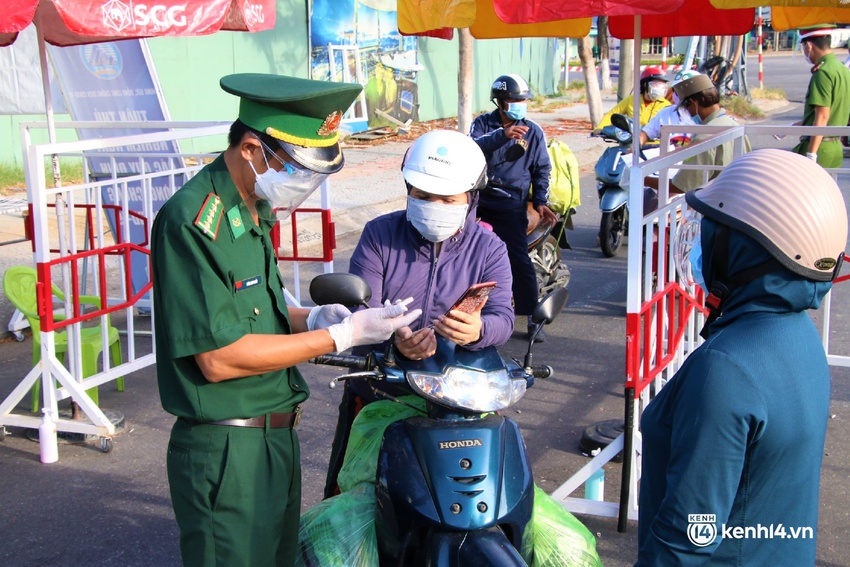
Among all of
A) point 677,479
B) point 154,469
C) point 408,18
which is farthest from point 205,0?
point 677,479

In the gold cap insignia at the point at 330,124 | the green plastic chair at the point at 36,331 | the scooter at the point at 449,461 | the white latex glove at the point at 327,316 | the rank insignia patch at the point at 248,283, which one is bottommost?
the green plastic chair at the point at 36,331

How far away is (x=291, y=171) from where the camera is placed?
2.47 m

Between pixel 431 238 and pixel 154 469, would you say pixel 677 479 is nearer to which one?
pixel 431 238

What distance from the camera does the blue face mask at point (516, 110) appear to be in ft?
22.2

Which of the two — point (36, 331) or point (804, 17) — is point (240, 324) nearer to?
point (36, 331)

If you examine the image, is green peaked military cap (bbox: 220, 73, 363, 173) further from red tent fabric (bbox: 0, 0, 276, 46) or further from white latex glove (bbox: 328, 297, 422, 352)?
red tent fabric (bbox: 0, 0, 276, 46)

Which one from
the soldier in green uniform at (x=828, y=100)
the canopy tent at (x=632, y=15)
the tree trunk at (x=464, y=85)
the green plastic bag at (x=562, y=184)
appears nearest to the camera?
the canopy tent at (x=632, y=15)

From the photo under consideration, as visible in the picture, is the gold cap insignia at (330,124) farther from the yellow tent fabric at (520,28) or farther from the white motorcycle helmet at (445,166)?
the yellow tent fabric at (520,28)

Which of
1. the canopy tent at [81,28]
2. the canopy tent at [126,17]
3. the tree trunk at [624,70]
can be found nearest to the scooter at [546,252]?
the canopy tent at [126,17]

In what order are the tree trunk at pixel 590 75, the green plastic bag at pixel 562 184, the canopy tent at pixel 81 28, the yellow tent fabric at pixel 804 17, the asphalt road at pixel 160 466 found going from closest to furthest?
the asphalt road at pixel 160 466
the canopy tent at pixel 81 28
the yellow tent fabric at pixel 804 17
the green plastic bag at pixel 562 184
the tree trunk at pixel 590 75

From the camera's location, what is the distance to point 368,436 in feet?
9.80

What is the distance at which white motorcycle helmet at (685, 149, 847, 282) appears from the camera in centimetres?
170

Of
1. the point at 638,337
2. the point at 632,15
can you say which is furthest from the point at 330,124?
the point at 632,15

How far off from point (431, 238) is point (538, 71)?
24.6 m
